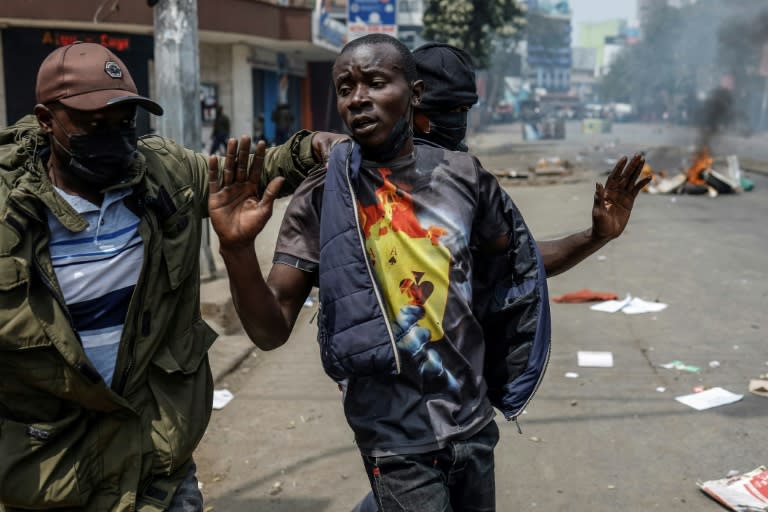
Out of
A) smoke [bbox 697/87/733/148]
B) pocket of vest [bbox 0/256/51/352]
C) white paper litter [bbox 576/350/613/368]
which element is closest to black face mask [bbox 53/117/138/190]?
pocket of vest [bbox 0/256/51/352]

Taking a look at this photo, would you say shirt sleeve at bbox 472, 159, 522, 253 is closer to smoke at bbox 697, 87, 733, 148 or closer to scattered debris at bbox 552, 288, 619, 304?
scattered debris at bbox 552, 288, 619, 304

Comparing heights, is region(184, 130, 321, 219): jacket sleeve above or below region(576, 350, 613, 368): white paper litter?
above

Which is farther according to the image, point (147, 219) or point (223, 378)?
point (223, 378)

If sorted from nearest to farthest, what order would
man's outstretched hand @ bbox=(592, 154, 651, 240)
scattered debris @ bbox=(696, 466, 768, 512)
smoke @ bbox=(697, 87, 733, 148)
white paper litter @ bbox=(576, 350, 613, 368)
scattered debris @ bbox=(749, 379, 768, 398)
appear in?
man's outstretched hand @ bbox=(592, 154, 651, 240), scattered debris @ bbox=(696, 466, 768, 512), scattered debris @ bbox=(749, 379, 768, 398), white paper litter @ bbox=(576, 350, 613, 368), smoke @ bbox=(697, 87, 733, 148)

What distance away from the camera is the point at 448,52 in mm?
2574

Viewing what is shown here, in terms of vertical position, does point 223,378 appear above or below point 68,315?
below

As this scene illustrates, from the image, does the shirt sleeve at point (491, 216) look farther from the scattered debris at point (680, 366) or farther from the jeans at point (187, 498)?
the scattered debris at point (680, 366)

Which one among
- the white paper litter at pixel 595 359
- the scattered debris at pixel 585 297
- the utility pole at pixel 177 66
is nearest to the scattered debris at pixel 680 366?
the white paper litter at pixel 595 359

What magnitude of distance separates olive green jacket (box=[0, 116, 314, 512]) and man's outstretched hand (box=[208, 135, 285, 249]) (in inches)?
18.1

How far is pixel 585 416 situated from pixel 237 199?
11.2 feet

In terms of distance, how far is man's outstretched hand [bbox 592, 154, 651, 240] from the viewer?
7.97 ft

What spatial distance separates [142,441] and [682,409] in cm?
355

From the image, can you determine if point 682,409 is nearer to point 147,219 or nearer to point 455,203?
point 455,203

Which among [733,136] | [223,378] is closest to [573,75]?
[733,136]
